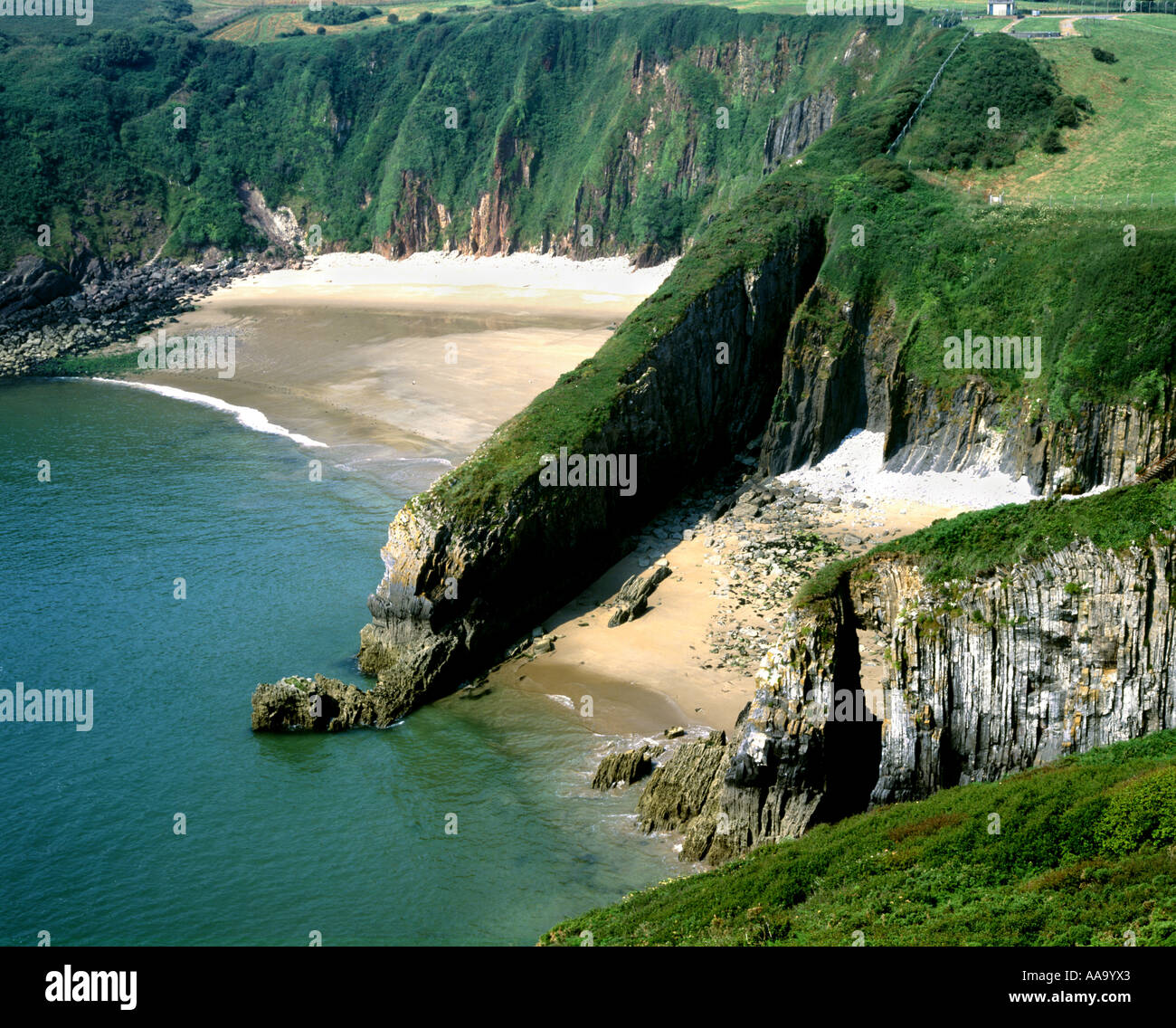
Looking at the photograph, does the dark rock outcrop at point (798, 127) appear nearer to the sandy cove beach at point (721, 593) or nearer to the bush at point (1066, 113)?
the bush at point (1066, 113)

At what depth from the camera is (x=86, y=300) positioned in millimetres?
89438

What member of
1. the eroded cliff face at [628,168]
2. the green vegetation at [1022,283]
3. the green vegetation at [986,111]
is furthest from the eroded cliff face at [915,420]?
the eroded cliff face at [628,168]

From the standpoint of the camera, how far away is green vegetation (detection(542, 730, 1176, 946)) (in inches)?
565

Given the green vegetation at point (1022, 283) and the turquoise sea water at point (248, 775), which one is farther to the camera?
the green vegetation at point (1022, 283)

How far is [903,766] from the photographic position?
22.1 meters

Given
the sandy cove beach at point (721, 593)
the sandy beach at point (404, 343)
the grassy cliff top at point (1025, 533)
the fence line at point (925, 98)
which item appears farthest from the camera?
the sandy beach at point (404, 343)

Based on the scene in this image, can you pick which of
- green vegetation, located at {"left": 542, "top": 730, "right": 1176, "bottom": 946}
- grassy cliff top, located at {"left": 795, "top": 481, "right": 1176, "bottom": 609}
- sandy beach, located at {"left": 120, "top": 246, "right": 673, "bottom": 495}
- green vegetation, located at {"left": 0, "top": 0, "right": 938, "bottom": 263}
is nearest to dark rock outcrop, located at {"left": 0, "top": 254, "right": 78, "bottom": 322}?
green vegetation, located at {"left": 0, "top": 0, "right": 938, "bottom": 263}

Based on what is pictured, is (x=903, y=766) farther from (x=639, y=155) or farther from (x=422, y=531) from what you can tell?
(x=639, y=155)

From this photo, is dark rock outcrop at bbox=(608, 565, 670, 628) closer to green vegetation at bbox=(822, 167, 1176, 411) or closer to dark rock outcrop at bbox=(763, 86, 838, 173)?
green vegetation at bbox=(822, 167, 1176, 411)

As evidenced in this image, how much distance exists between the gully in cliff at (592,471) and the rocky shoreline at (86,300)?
5562cm

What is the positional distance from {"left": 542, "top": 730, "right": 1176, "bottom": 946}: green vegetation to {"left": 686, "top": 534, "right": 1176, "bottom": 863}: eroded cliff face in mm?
1699

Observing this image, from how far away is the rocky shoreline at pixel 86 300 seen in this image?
80.6 metres

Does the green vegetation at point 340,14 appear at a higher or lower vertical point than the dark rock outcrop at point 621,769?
higher
